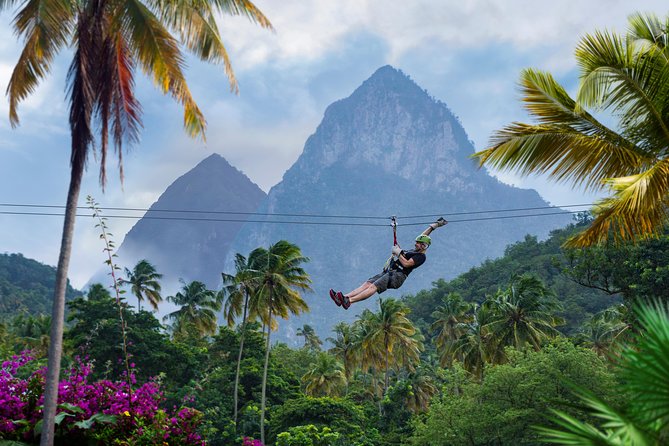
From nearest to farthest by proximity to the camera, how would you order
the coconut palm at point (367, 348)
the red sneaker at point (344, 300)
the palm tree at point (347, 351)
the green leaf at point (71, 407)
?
the green leaf at point (71, 407)
the red sneaker at point (344, 300)
the coconut palm at point (367, 348)
the palm tree at point (347, 351)

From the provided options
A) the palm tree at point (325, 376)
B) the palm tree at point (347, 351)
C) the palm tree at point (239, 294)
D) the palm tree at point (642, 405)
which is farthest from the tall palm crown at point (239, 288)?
the palm tree at point (642, 405)

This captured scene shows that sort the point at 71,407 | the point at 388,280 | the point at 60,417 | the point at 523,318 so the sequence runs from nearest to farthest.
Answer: the point at 60,417 → the point at 71,407 → the point at 388,280 → the point at 523,318

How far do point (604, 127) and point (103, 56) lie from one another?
8975mm

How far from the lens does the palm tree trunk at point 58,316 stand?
10.4 meters

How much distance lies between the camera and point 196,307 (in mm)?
67312

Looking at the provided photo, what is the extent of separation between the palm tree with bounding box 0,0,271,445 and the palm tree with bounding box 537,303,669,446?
9065 mm

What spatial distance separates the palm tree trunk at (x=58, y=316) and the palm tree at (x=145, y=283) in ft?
179

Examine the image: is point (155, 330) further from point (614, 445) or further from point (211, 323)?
point (614, 445)

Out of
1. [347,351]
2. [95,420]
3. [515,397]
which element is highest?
[347,351]

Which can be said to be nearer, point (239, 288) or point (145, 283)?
point (239, 288)

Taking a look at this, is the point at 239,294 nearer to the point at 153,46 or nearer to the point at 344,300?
the point at 344,300

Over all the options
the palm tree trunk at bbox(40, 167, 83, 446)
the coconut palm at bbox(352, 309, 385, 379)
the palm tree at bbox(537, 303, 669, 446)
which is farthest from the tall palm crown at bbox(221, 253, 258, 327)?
the palm tree at bbox(537, 303, 669, 446)

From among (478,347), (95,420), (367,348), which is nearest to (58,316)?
(95,420)

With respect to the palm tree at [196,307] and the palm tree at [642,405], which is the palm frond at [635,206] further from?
the palm tree at [196,307]
